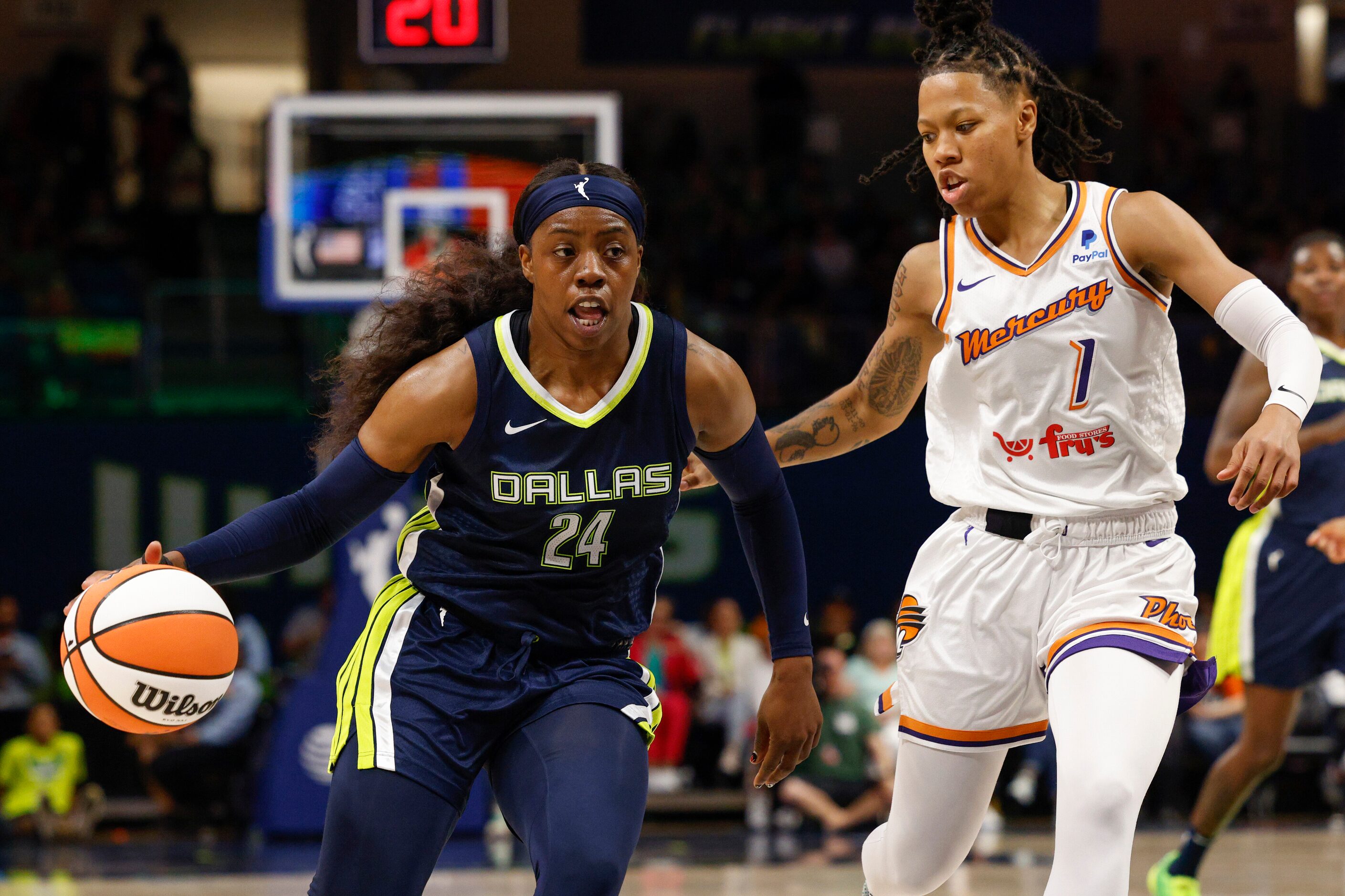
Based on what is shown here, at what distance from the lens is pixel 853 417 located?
13.2 feet

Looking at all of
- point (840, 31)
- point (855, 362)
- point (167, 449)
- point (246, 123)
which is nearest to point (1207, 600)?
point (855, 362)

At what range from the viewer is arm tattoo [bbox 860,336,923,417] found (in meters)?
3.95

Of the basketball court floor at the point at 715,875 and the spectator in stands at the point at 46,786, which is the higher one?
the basketball court floor at the point at 715,875

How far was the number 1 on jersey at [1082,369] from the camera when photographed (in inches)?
138

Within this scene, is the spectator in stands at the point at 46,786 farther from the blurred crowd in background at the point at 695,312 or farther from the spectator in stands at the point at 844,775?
the spectator in stands at the point at 844,775

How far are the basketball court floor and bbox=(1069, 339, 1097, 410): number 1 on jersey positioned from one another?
141 inches

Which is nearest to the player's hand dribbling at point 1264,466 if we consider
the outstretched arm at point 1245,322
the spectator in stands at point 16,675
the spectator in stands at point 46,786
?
the outstretched arm at point 1245,322

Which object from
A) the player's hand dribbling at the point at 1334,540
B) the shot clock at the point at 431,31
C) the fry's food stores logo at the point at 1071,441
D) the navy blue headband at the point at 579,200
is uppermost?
the shot clock at the point at 431,31

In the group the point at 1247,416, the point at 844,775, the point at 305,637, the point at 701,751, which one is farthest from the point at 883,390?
the point at 305,637

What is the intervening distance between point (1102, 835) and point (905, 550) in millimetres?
9740

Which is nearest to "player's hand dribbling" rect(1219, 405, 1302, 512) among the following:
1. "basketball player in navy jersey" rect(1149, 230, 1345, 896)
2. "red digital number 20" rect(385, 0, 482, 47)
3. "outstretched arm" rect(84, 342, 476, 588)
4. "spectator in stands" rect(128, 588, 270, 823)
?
"outstretched arm" rect(84, 342, 476, 588)

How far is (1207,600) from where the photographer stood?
440 inches

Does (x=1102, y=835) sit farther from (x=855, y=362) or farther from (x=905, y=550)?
(x=905, y=550)

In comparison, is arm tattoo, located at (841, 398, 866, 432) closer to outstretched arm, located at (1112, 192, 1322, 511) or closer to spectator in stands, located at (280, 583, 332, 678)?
outstretched arm, located at (1112, 192, 1322, 511)
